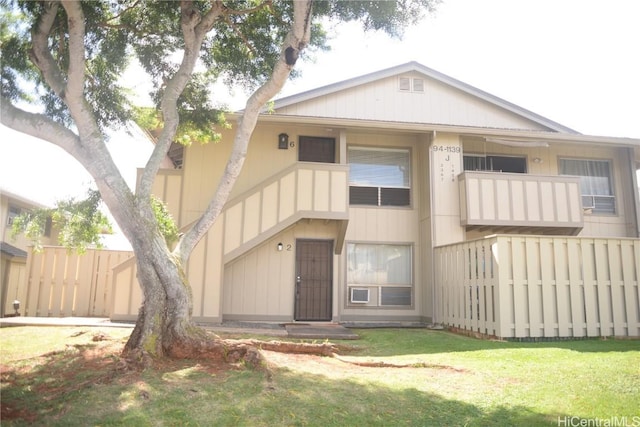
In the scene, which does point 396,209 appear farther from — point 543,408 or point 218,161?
point 543,408

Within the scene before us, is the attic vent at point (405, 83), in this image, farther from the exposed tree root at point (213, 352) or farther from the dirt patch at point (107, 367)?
the exposed tree root at point (213, 352)

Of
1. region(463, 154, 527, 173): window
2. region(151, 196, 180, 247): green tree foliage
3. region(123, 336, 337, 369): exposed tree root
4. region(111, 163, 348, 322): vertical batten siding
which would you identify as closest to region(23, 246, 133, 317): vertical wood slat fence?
region(111, 163, 348, 322): vertical batten siding

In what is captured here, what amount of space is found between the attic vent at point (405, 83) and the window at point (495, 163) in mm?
2745

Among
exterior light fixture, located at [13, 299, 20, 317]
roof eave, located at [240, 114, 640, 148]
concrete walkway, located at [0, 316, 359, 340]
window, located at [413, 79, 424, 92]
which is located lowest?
concrete walkway, located at [0, 316, 359, 340]

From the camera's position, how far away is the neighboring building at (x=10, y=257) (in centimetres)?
1490

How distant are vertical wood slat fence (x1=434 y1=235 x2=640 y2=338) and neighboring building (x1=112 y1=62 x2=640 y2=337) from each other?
Result: 178 mm

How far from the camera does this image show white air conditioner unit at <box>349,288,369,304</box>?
13.2 meters

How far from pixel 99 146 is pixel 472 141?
36.2 feet

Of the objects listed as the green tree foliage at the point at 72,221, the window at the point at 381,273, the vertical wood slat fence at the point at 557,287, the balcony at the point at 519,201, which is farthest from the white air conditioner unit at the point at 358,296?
the green tree foliage at the point at 72,221

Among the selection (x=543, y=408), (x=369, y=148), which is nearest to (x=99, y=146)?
(x=543, y=408)

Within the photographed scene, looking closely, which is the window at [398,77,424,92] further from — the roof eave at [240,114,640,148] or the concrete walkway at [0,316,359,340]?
the concrete walkway at [0,316,359,340]

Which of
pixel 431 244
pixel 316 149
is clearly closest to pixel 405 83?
pixel 316 149

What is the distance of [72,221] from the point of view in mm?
8945

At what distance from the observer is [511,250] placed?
987cm
